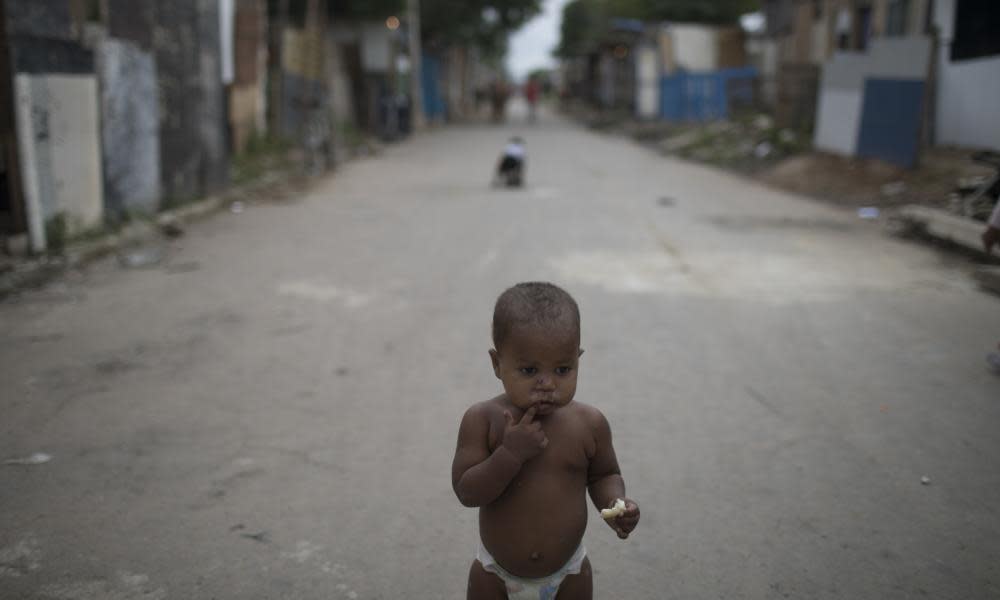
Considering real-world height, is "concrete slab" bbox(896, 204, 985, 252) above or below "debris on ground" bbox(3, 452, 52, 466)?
above

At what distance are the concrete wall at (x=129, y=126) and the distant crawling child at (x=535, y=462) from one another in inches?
290

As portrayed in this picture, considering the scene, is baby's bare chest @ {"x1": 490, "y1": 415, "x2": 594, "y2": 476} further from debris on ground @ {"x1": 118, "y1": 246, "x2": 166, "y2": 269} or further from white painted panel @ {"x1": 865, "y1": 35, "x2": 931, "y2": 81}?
white painted panel @ {"x1": 865, "y1": 35, "x2": 931, "y2": 81}

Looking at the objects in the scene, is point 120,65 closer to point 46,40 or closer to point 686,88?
point 46,40

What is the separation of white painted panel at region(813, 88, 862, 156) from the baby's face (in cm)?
1337

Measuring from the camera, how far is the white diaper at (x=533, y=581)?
81.4 inches

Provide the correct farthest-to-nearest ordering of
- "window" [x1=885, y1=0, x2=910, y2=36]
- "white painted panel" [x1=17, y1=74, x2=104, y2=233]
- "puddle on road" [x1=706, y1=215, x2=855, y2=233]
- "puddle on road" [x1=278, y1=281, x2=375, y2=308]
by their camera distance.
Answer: "window" [x1=885, y1=0, x2=910, y2=36]
"puddle on road" [x1=706, y1=215, x2=855, y2=233]
"white painted panel" [x1=17, y1=74, x2=104, y2=233]
"puddle on road" [x1=278, y1=281, x2=375, y2=308]

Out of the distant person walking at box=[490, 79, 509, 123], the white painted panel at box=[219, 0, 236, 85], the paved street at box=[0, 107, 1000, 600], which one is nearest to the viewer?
the paved street at box=[0, 107, 1000, 600]

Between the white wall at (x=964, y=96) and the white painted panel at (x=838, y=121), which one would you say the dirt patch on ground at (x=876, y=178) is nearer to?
the white painted panel at (x=838, y=121)

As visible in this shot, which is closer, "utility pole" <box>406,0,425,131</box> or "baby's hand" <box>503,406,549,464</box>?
"baby's hand" <box>503,406,549,464</box>

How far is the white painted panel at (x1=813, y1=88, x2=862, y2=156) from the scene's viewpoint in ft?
45.7

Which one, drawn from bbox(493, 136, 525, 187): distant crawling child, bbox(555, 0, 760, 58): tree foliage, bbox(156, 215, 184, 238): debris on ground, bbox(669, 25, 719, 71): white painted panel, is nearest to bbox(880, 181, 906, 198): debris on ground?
bbox(493, 136, 525, 187): distant crawling child

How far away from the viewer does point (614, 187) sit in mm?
13445

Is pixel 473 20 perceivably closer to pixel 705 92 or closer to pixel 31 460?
pixel 705 92

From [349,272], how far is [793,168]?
10.2 metres
